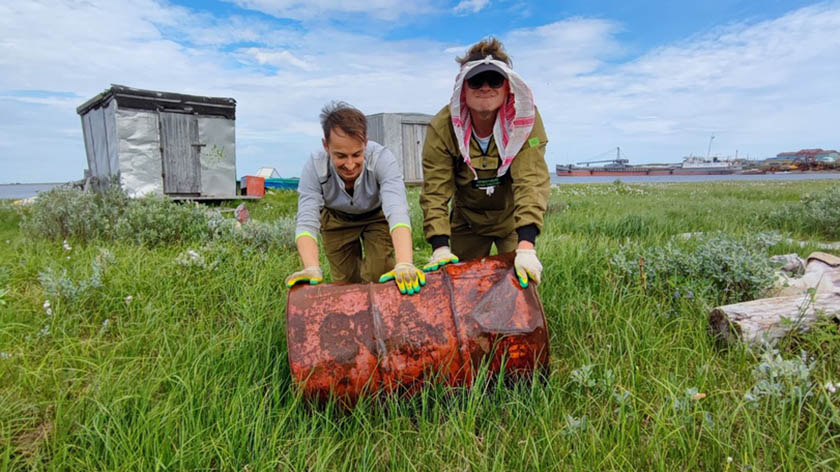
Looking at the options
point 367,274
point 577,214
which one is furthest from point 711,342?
point 577,214

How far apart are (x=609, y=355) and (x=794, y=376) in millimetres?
813

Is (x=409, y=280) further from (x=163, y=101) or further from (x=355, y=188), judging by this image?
(x=163, y=101)

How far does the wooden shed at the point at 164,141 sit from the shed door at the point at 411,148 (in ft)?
18.4

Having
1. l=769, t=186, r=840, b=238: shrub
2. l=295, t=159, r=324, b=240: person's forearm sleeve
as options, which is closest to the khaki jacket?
l=295, t=159, r=324, b=240: person's forearm sleeve

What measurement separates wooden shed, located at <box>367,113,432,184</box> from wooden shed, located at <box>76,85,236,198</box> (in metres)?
4.88

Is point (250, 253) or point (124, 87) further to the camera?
point (124, 87)

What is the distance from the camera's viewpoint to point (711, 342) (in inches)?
105

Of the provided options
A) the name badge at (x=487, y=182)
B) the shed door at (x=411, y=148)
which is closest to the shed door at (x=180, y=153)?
the shed door at (x=411, y=148)

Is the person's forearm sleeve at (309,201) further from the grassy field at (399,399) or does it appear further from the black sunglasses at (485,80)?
the black sunglasses at (485,80)

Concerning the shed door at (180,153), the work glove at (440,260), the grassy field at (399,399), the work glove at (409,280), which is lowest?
the grassy field at (399,399)

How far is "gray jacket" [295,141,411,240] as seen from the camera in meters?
2.73

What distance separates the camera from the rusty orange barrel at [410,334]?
209 centimetres

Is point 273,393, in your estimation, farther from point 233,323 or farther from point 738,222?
point 738,222

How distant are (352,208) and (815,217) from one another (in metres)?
6.71
